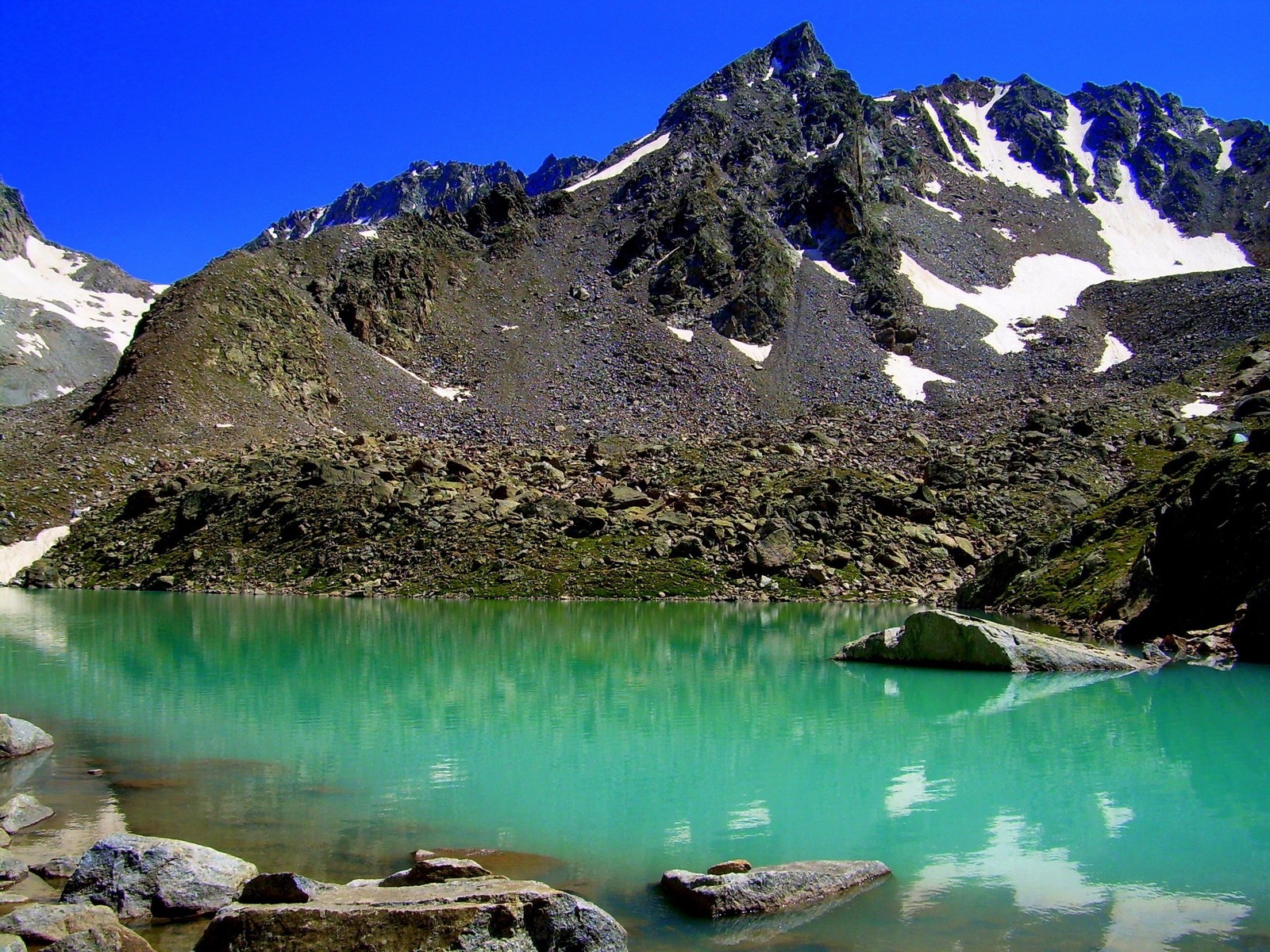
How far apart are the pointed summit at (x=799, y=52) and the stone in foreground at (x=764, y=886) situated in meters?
174

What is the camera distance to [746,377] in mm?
105500

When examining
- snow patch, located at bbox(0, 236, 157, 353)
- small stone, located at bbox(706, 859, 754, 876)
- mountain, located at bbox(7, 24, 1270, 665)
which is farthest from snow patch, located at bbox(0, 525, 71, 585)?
snow patch, located at bbox(0, 236, 157, 353)

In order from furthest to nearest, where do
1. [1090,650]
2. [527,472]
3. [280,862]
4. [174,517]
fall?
[527,472], [174,517], [1090,650], [280,862]

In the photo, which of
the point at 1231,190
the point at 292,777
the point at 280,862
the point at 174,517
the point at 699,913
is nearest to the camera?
the point at 699,913

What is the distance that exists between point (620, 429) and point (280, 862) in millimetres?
80168

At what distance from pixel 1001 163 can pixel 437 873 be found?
18812cm

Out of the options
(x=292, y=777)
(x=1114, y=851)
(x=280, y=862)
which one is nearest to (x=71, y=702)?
(x=292, y=777)

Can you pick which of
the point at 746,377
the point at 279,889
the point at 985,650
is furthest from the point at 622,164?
the point at 279,889

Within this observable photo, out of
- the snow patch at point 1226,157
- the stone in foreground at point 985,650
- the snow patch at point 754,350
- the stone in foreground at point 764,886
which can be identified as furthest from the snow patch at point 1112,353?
the stone in foreground at point 764,886

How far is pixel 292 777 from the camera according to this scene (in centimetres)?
1512

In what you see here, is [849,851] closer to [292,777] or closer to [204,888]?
[204,888]

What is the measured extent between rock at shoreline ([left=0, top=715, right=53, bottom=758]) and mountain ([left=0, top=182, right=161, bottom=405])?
408 feet

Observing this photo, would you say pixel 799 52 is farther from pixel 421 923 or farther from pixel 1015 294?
pixel 421 923

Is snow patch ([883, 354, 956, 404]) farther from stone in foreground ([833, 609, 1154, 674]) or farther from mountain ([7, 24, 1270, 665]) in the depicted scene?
stone in foreground ([833, 609, 1154, 674])
